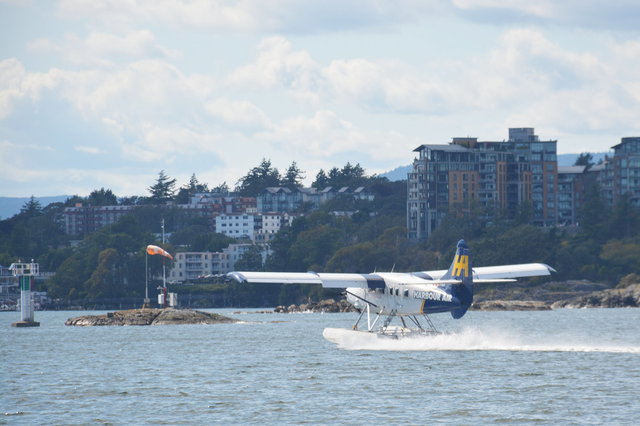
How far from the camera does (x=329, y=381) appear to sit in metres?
40.6

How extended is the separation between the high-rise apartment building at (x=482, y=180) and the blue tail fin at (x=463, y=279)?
124 metres

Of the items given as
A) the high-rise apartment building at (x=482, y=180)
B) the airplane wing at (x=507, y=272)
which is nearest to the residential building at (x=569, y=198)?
the high-rise apartment building at (x=482, y=180)

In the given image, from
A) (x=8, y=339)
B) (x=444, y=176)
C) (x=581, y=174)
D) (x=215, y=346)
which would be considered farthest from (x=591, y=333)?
(x=581, y=174)

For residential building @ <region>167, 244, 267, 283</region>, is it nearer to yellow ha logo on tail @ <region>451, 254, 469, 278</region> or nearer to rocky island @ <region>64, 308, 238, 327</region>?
rocky island @ <region>64, 308, 238, 327</region>

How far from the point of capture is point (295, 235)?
183 metres

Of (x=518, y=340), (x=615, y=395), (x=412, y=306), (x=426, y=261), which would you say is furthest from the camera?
(x=426, y=261)

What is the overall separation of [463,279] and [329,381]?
31.4ft

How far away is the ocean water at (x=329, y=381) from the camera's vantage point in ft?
107

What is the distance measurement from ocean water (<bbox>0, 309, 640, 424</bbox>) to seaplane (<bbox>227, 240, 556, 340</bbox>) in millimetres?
1466

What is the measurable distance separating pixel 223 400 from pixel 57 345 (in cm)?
3299

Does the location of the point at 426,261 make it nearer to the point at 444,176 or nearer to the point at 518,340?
the point at 444,176

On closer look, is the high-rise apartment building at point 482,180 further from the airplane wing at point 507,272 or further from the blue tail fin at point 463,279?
the blue tail fin at point 463,279

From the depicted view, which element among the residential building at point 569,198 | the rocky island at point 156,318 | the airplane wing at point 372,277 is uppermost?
the residential building at point 569,198

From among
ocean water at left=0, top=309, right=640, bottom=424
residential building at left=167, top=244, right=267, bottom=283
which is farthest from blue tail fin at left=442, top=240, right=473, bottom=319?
residential building at left=167, top=244, right=267, bottom=283
